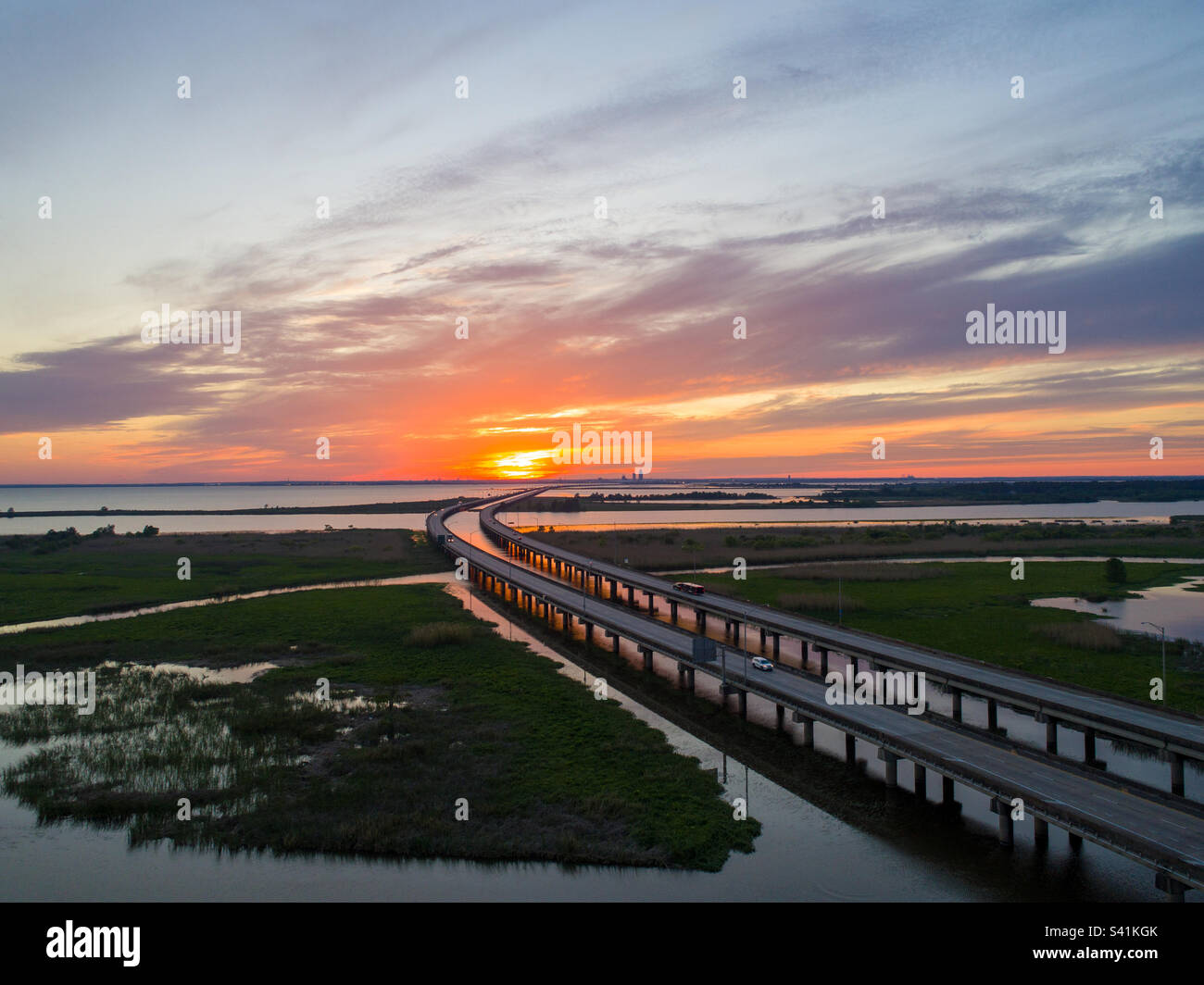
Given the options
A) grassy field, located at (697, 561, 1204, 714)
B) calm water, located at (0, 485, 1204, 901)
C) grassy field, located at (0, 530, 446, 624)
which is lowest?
calm water, located at (0, 485, 1204, 901)

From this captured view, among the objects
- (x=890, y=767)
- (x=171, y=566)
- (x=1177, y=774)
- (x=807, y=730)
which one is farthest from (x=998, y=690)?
(x=171, y=566)

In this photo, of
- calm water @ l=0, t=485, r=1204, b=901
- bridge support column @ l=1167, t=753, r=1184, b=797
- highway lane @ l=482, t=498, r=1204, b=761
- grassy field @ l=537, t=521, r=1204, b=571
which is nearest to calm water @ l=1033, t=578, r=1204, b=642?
highway lane @ l=482, t=498, r=1204, b=761

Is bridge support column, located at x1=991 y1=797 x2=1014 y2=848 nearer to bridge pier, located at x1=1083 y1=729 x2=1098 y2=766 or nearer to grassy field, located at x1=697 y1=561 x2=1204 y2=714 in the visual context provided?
bridge pier, located at x1=1083 y1=729 x2=1098 y2=766

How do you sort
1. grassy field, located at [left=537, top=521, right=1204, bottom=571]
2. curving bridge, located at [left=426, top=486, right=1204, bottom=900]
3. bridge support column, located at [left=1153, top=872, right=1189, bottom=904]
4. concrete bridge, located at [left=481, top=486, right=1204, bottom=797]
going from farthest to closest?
grassy field, located at [left=537, top=521, right=1204, bottom=571] < concrete bridge, located at [left=481, top=486, right=1204, bottom=797] < curving bridge, located at [left=426, top=486, right=1204, bottom=900] < bridge support column, located at [left=1153, top=872, right=1189, bottom=904]

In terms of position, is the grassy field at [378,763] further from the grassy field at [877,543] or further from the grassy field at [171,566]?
the grassy field at [877,543]

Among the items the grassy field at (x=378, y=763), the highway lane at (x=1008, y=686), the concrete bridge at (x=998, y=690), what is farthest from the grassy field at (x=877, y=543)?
the grassy field at (x=378, y=763)

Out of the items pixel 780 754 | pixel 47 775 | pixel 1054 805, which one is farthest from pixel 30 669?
pixel 1054 805

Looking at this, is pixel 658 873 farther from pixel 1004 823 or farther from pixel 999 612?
pixel 999 612
